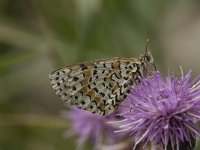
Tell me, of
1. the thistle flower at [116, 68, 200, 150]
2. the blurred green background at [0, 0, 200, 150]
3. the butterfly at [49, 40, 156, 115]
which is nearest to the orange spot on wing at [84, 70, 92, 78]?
the butterfly at [49, 40, 156, 115]

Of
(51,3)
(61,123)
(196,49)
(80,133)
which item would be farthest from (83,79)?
(196,49)

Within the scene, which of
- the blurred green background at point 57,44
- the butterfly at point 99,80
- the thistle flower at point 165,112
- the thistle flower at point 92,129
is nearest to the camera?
the thistle flower at point 165,112

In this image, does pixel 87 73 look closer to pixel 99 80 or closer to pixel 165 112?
pixel 99 80

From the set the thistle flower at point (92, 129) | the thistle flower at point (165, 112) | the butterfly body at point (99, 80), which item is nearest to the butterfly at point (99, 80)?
the butterfly body at point (99, 80)

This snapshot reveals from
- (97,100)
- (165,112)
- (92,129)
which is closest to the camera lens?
(165,112)

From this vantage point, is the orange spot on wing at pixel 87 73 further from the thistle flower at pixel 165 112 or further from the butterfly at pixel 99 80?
the thistle flower at pixel 165 112

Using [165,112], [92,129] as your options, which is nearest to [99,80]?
[165,112]

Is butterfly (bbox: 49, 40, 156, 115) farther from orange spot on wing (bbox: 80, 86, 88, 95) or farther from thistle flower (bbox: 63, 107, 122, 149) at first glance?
thistle flower (bbox: 63, 107, 122, 149)

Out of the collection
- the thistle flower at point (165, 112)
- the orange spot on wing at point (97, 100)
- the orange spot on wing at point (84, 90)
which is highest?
the orange spot on wing at point (84, 90)
